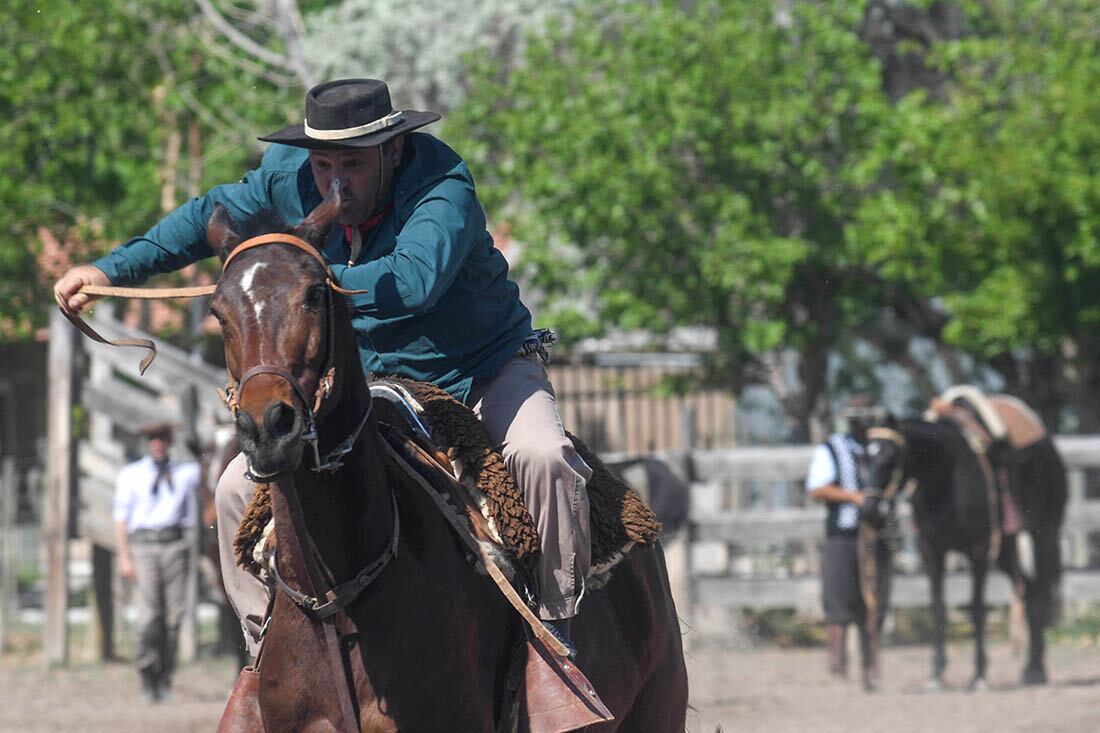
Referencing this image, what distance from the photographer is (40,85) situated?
19.1m

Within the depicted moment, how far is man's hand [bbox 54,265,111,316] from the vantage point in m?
4.69

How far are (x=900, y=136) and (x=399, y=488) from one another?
41.3 ft

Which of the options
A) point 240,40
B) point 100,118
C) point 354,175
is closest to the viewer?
point 354,175

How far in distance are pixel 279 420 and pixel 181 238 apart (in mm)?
1215

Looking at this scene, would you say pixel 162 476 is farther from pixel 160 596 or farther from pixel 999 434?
pixel 999 434

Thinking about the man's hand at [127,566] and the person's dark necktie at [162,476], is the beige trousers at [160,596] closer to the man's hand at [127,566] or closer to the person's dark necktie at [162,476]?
the man's hand at [127,566]

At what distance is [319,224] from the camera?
442 cm

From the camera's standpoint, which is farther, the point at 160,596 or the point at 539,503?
the point at 160,596

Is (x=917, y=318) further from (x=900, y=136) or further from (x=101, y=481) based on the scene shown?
(x=101, y=481)

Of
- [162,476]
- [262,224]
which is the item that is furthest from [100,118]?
[262,224]

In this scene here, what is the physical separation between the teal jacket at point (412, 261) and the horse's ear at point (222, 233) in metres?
0.15

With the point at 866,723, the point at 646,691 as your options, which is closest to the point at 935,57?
the point at 866,723

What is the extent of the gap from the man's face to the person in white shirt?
1024cm

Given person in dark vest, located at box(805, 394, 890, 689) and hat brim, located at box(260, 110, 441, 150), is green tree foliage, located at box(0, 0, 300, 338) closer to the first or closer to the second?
person in dark vest, located at box(805, 394, 890, 689)
